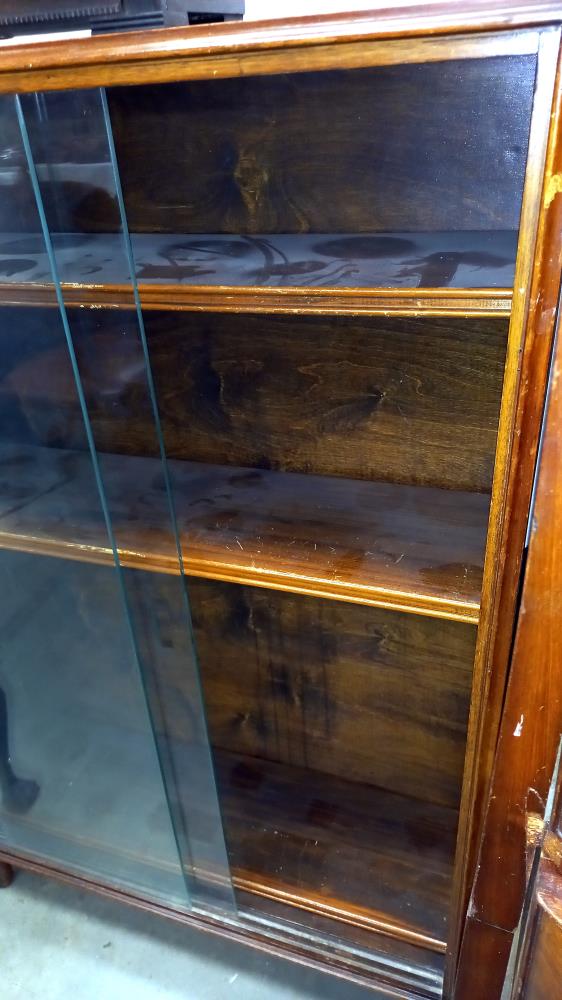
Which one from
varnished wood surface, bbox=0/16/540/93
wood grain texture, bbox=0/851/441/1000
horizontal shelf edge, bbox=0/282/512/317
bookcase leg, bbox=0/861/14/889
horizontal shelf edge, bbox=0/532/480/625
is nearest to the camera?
varnished wood surface, bbox=0/16/540/93

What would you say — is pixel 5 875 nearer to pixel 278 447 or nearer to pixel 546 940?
pixel 278 447

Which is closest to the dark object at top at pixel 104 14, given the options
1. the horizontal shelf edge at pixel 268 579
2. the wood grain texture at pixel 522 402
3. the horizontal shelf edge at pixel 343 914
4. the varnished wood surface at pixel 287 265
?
the varnished wood surface at pixel 287 265

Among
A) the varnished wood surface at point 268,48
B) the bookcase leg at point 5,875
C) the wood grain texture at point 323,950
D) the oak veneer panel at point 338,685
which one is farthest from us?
the bookcase leg at point 5,875

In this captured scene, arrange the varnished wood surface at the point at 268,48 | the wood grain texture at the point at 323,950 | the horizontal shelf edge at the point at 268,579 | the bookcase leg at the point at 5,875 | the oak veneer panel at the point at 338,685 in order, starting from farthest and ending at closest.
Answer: the bookcase leg at the point at 5,875, the oak veneer panel at the point at 338,685, the wood grain texture at the point at 323,950, the horizontal shelf edge at the point at 268,579, the varnished wood surface at the point at 268,48

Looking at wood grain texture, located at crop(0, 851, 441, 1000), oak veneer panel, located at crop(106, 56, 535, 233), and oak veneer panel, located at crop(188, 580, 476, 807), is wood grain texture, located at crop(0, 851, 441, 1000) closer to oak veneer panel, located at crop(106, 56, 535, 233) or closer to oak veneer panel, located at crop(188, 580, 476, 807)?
oak veneer panel, located at crop(188, 580, 476, 807)

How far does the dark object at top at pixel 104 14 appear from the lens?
79 cm

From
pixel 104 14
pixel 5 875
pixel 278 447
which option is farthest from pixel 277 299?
pixel 5 875

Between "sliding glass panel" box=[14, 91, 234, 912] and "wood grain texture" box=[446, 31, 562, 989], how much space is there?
16.9 inches

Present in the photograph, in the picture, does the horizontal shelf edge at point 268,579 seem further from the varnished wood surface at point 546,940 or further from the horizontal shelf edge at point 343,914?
the horizontal shelf edge at point 343,914

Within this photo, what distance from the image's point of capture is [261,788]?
1506mm

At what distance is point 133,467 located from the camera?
1136mm

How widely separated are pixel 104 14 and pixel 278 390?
567mm

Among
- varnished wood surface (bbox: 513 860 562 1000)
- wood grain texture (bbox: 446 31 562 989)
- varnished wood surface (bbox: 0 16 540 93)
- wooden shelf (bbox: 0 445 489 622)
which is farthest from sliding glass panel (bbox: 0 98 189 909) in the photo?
varnished wood surface (bbox: 513 860 562 1000)

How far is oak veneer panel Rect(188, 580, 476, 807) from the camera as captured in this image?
1358mm
